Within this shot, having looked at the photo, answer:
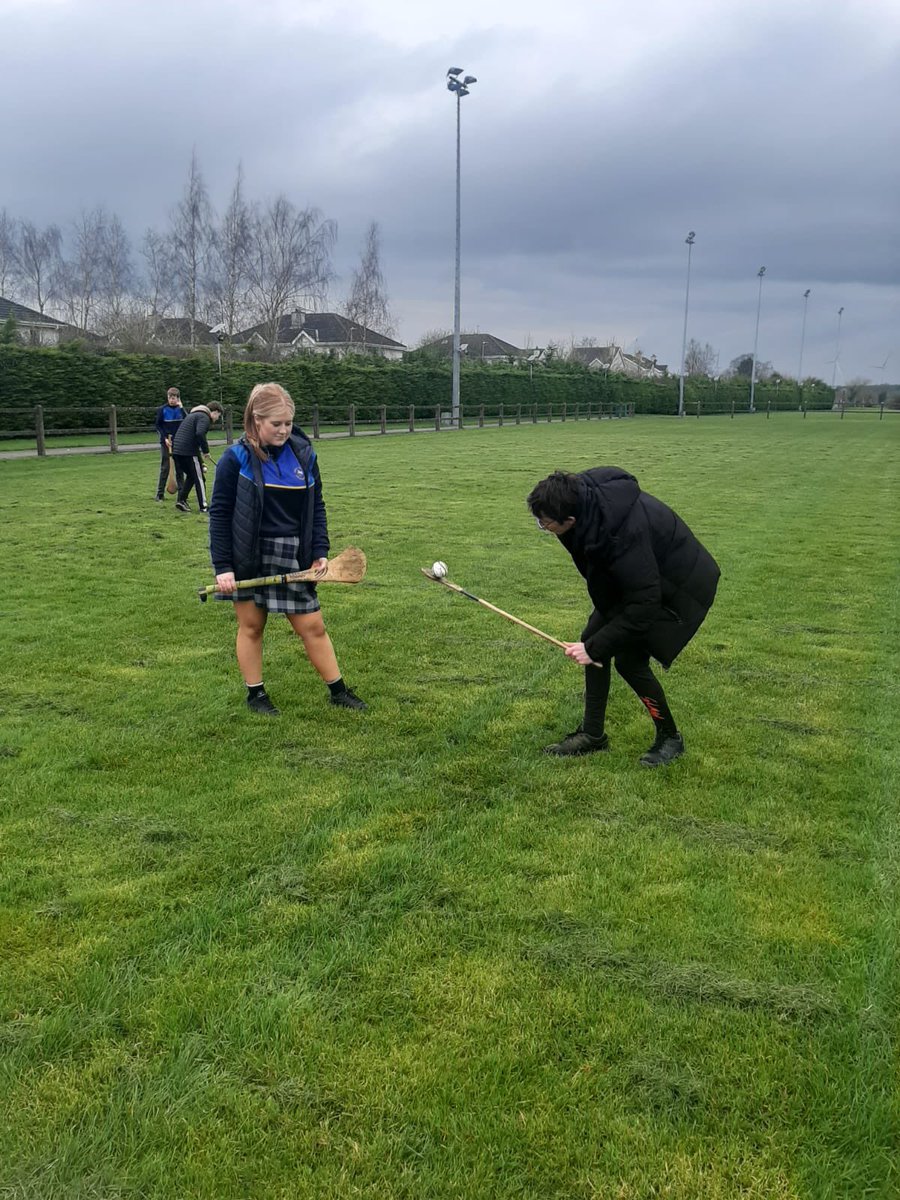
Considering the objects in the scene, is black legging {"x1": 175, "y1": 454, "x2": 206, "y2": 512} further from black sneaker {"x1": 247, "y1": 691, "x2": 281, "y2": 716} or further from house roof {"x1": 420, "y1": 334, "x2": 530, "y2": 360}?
house roof {"x1": 420, "y1": 334, "x2": 530, "y2": 360}

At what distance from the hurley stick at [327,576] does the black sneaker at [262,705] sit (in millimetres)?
669

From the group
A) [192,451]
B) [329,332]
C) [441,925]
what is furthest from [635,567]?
[329,332]

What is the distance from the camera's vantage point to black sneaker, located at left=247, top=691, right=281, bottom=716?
523cm

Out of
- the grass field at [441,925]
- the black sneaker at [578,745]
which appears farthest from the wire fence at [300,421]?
the black sneaker at [578,745]

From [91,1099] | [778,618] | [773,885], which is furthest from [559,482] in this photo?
[778,618]

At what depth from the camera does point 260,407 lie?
183 inches

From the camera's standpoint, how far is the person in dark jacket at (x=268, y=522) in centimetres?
473

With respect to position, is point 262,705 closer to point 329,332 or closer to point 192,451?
point 192,451

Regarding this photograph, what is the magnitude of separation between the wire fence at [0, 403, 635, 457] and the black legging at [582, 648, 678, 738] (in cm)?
1914

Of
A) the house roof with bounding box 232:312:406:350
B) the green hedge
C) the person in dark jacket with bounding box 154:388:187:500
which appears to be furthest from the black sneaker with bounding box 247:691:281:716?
the house roof with bounding box 232:312:406:350

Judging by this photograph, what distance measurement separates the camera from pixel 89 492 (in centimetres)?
1532

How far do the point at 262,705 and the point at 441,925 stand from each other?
2.37 metres

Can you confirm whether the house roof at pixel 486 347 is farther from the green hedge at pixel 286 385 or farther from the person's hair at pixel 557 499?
the person's hair at pixel 557 499

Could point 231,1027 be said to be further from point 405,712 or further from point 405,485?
point 405,485
